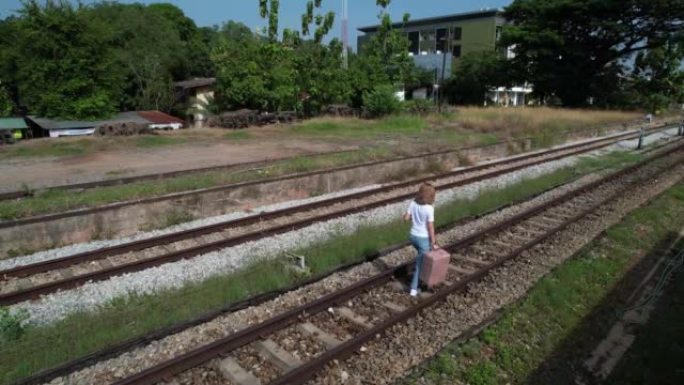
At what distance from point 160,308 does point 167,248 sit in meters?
2.86

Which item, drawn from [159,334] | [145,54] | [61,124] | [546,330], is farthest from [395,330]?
[145,54]

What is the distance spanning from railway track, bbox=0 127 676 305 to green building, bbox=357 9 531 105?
53.8 metres

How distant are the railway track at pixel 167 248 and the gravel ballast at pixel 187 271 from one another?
16 cm

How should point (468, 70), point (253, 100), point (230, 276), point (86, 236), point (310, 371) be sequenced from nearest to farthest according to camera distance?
point (310, 371)
point (230, 276)
point (86, 236)
point (253, 100)
point (468, 70)

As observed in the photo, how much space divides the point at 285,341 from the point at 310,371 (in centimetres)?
74

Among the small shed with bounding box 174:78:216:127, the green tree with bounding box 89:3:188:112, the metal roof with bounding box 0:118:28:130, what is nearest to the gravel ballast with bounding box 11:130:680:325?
the metal roof with bounding box 0:118:28:130

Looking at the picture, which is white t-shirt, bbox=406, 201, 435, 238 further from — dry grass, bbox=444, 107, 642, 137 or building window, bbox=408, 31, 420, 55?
building window, bbox=408, 31, 420, 55

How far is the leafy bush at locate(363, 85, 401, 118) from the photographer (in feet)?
123

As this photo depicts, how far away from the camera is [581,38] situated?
48.4 meters

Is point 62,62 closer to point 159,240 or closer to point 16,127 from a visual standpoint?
point 16,127

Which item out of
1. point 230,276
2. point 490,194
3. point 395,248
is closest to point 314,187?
point 490,194

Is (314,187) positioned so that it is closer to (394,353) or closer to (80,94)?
(394,353)

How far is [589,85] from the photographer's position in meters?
51.0

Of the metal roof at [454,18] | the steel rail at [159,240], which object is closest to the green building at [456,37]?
the metal roof at [454,18]
